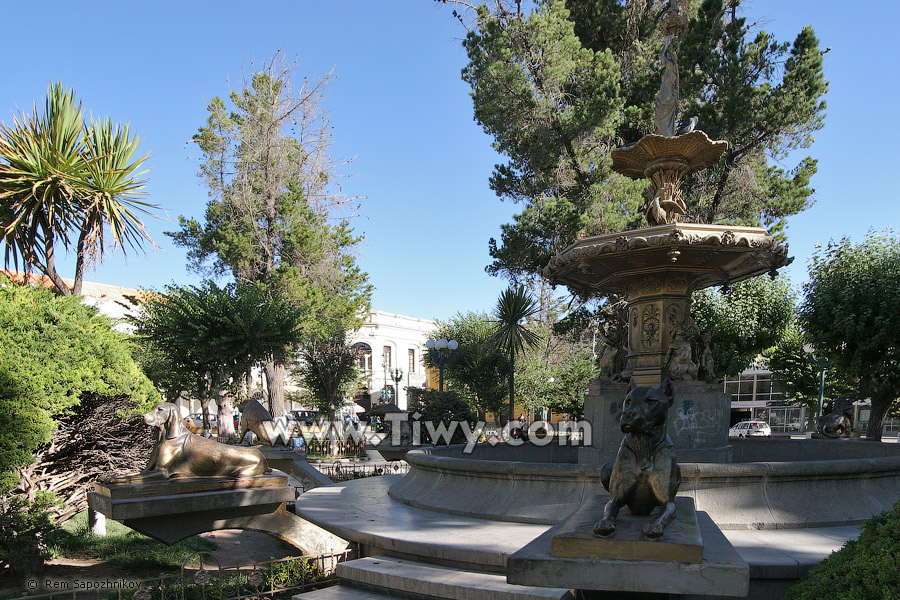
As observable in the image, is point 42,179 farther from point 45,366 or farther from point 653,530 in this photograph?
point 653,530

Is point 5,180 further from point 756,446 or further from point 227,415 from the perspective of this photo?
point 756,446

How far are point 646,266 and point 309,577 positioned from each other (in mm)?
5953

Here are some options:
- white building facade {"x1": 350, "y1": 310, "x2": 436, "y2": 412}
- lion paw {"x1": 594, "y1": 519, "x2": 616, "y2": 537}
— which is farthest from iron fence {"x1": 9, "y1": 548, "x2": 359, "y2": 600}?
white building facade {"x1": 350, "y1": 310, "x2": 436, "y2": 412}

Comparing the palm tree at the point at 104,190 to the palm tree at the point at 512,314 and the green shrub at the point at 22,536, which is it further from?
the palm tree at the point at 512,314

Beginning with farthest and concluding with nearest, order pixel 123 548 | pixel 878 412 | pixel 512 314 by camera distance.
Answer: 1. pixel 512 314
2. pixel 878 412
3. pixel 123 548

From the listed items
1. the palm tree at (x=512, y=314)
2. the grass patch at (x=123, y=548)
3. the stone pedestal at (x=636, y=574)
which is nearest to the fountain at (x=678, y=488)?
the stone pedestal at (x=636, y=574)

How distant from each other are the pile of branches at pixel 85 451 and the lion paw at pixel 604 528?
815 centimetres

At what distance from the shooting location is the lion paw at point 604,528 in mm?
3635

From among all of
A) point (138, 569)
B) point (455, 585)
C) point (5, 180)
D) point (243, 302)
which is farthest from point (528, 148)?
point (455, 585)

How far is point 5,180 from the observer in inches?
454

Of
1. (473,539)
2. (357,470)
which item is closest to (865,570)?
(473,539)

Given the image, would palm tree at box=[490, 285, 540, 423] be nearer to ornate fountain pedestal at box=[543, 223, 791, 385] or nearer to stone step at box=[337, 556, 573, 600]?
ornate fountain pedestal at box=[543, 223, 791, 385]

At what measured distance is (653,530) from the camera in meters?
3.55

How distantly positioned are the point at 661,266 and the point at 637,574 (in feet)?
20.5
